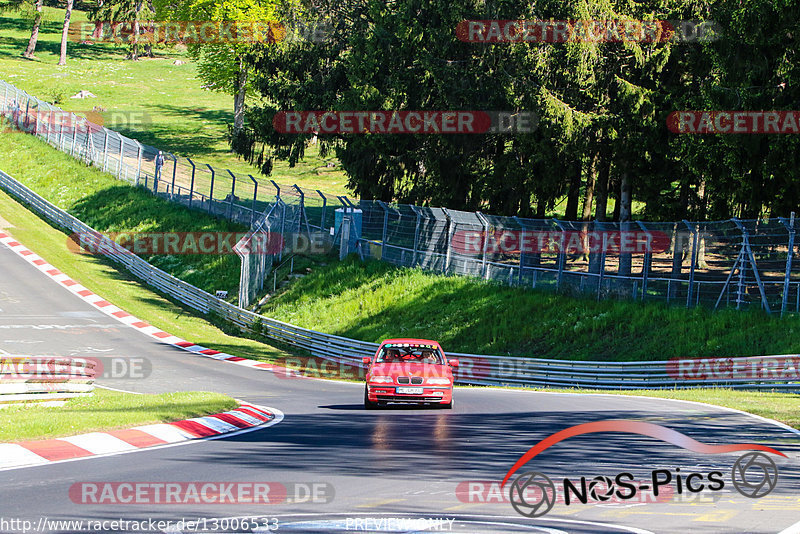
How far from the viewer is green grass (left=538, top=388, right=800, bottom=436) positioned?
15.4m

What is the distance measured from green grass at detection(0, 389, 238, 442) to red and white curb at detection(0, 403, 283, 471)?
0.74 feet

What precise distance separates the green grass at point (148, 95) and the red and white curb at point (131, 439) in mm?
42924

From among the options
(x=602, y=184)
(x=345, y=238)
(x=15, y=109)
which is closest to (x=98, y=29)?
(x=15, y=109)

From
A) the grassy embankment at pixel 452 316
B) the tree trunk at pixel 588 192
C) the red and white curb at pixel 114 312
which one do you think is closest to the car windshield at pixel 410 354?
the grassy embankment at pixel 452 316

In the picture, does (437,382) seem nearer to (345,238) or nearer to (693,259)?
(693,259)

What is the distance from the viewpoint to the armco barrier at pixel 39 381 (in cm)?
1531

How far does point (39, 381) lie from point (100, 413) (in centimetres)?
337

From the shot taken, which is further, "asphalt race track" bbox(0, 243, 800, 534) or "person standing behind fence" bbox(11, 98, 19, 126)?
"person standing behind fence" bbox(11, 98, 19, 126)

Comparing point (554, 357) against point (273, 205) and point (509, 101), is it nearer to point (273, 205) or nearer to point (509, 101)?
point (509, 101)

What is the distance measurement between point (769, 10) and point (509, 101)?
907cm

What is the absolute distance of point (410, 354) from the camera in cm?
1755

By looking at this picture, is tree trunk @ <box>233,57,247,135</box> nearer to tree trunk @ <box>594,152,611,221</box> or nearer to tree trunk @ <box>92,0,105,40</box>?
tree trunk @ <box>594,152,611,221</box>

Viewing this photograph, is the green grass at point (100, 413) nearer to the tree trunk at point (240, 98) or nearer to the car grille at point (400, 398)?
the car grille at point (400, 398)

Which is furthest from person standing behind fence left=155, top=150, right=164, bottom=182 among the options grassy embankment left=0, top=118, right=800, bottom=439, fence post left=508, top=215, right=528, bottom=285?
fence post left=508, top=215, right=528, bottom=285
